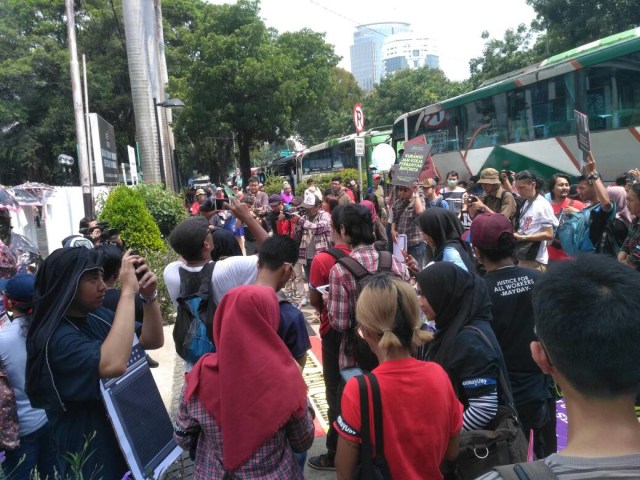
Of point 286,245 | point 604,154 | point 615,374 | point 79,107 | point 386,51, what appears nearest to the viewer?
point 615,374

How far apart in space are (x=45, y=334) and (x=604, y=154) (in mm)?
11269

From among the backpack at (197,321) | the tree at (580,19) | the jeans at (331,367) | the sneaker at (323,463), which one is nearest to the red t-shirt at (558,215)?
the jeans at (331,367)

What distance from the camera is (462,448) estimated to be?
2289mm

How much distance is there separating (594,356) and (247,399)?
1.24 metres

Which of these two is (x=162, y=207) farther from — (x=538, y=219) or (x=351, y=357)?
(x=351, y=357)

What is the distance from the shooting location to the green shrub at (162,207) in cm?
1202

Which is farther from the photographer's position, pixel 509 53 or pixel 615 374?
pixel 509 53

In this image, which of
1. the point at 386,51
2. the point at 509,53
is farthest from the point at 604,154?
the point at 386,51

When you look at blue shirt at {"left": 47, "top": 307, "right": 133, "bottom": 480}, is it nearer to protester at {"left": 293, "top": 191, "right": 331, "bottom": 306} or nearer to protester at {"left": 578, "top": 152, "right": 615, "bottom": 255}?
protester at {"left": 578, "top": 152, "right": 615, "bottom": 255}

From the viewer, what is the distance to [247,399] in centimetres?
207

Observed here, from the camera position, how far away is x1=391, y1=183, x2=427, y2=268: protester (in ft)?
23.5

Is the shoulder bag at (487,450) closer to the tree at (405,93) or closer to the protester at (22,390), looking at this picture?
the protester at (22,390)

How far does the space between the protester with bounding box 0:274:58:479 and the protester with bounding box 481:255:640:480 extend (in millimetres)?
2376

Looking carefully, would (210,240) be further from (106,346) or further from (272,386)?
(272,386)
